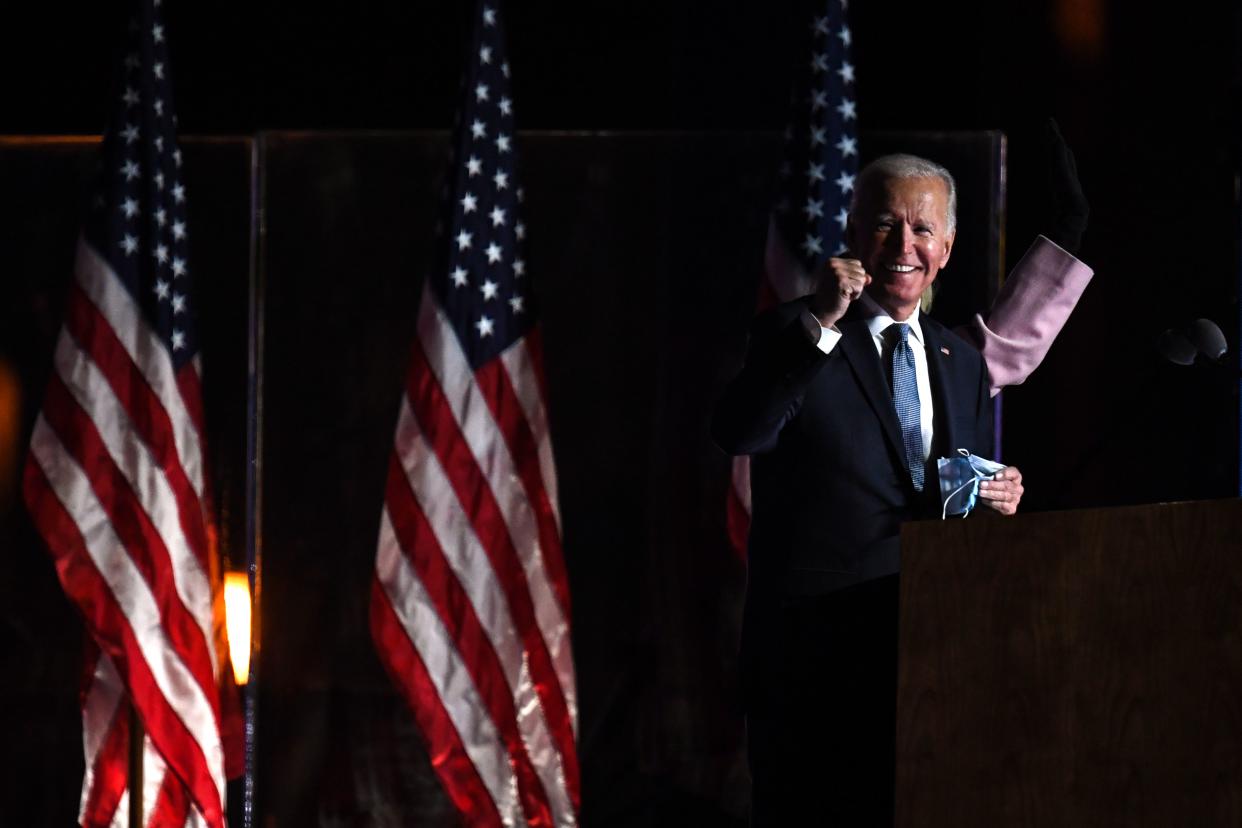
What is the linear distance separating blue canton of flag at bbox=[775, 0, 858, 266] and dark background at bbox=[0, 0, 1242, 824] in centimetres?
24

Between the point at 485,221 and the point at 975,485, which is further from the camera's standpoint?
the point at 485,221

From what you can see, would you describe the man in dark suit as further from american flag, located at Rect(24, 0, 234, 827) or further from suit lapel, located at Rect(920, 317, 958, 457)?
american flag, located at Rect(24, 0, 234, 827)

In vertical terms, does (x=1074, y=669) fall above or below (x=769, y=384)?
below

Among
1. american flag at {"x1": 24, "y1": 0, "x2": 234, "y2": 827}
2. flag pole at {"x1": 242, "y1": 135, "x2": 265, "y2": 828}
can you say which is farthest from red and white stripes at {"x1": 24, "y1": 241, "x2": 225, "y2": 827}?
flag pole at {"x1": 242, "y1": 135, "x2": 265, "y2": 828}

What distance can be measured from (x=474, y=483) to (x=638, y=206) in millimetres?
785

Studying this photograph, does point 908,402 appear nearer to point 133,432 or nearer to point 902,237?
point 902,237

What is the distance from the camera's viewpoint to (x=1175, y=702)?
188 centimetres

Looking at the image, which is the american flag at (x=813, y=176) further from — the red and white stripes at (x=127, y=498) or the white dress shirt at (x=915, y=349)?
the red and white stripes at (x=127, y=498)

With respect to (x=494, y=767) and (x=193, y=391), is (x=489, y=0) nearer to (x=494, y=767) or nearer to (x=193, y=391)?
(x=193, y=391)

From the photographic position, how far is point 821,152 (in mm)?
3340

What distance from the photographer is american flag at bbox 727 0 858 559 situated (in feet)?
11.0

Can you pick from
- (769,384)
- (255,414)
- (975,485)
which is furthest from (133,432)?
(975,485)

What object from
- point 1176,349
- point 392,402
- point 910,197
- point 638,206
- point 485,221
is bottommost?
point 1176,349

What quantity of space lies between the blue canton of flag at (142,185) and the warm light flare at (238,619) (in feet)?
2.19
